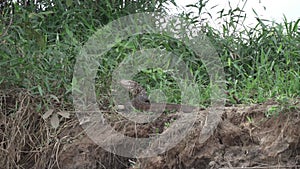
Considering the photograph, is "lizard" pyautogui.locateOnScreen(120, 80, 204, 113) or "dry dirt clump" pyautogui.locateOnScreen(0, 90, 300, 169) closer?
"dry dirt clump" pyautogui.locateOnScreen(0, 90, 300, 169)

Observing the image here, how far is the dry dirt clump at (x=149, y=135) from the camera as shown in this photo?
242 centimetres

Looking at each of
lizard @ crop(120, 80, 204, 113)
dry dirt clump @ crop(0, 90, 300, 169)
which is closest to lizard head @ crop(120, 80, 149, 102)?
lizard @ crop(120, 80, 204, 113)

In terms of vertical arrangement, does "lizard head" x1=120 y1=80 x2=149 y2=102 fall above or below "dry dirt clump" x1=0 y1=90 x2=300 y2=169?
above

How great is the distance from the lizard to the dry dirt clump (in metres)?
0.09

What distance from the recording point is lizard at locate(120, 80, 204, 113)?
115 inches

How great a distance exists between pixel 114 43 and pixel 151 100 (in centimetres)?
59

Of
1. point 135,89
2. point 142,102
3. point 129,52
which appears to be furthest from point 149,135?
point 129,52

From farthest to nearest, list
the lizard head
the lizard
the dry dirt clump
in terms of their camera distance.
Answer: the lizard head, the lizard, the dry dirt clump

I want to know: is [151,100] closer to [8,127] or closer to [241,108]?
[241,108]

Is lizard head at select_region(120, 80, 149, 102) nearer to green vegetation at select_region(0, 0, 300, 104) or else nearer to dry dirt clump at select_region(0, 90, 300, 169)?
green vegetation at select_region(0, 0, 300, 104)

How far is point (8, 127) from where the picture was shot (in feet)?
9.78

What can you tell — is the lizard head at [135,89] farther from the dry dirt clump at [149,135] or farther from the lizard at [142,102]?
the dry dirt clump at [149,135]

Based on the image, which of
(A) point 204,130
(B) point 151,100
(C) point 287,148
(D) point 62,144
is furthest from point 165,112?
(C) point 287,148

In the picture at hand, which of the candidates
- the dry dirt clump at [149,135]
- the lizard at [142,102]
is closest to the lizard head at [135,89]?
the lizard at [142,102]
